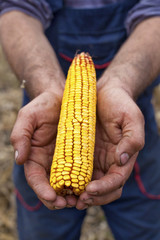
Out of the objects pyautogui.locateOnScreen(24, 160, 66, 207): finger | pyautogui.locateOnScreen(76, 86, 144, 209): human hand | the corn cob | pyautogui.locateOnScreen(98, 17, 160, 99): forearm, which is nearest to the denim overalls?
pyautogui.locateOnScreen(98, 17, 160, 99): forearm

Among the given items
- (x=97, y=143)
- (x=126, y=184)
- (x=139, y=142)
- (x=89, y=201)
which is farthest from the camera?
(x=126, y=184)

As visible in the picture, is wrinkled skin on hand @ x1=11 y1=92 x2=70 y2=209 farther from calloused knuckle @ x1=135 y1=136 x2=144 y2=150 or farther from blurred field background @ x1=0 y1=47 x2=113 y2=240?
blurred field background @ x1=0 y1=47 x2=113 y2=240

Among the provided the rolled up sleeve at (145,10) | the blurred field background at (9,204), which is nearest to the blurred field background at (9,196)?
the blurred field background at (9,204)

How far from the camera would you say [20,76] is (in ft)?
8.35

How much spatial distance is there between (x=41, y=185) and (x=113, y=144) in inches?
22.9

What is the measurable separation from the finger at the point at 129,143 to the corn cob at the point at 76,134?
7.0 inches

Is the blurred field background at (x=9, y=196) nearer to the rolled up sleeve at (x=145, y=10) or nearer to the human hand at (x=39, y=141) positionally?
the human hand at (x=39, y=141)

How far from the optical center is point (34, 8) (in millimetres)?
2668

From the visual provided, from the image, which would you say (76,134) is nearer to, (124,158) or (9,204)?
(124,158)

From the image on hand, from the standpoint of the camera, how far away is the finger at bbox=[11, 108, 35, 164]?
173 centimetres

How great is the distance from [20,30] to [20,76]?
440 millimetres

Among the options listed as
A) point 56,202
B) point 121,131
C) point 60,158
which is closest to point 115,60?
point 121,131

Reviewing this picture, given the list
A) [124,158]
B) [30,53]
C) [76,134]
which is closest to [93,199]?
[124,158]

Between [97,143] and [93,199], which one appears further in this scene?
[97,143]
